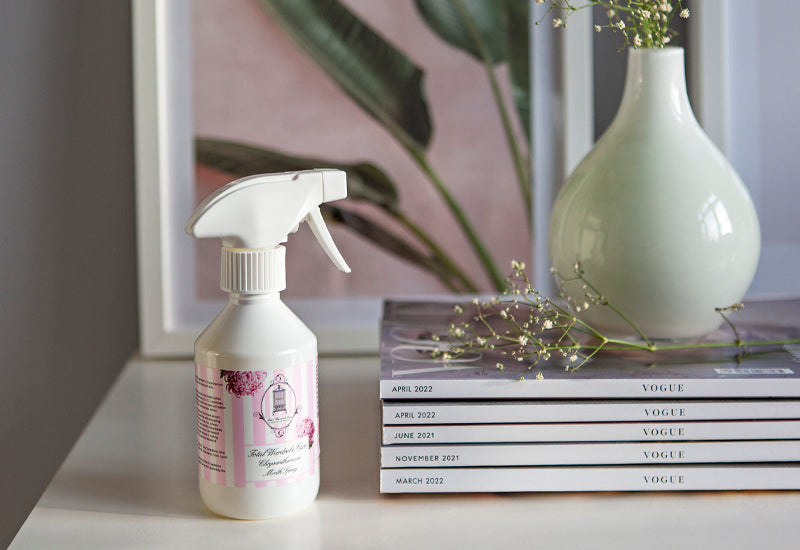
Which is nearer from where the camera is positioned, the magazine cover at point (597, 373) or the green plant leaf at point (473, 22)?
the magazine cover at point (597, 373)

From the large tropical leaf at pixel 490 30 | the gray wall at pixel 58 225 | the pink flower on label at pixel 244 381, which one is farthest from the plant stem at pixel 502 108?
the pink flower on label at pixel 244 381

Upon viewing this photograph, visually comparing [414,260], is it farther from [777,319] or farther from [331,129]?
[777,319]

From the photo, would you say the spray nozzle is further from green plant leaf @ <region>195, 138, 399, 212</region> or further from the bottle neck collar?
green plant leaf @ <region>195, 138, 399, 212</region>

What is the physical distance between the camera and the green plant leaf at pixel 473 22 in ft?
2.72

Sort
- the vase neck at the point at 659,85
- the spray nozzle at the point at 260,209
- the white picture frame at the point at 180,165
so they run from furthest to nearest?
the white picture frame at the point at 180,165, the vase neck at the point at 659,85, the spray nozzle at the point at 260,209

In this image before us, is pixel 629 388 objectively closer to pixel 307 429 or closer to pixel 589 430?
pixel 589 430

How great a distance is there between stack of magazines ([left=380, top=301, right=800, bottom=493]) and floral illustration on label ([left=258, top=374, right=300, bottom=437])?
57 mm

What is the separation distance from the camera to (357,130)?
0.83 meters

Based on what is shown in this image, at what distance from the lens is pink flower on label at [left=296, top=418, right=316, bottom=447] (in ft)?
1.59

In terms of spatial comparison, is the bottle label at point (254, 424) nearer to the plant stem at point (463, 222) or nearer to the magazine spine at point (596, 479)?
the magazine spine at point (596, 479)

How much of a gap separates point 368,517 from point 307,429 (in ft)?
0.21

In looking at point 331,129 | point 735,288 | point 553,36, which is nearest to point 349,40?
point 331,129

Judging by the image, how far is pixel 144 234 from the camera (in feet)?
2.70

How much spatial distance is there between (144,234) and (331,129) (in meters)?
0.21
